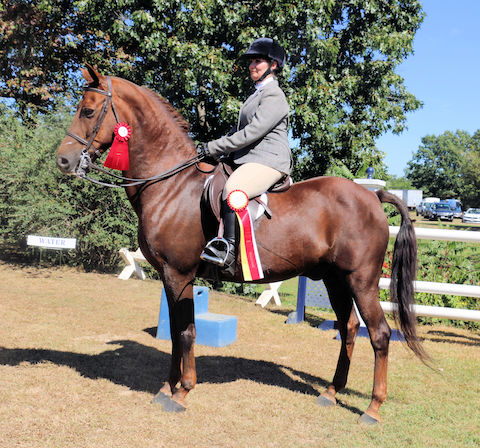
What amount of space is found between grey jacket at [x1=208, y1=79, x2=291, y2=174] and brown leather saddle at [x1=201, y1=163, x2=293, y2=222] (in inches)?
5.4

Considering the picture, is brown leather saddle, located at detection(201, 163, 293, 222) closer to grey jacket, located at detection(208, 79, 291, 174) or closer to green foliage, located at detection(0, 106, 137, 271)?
grey jacket, located at detection(208, 79, 291, 174)

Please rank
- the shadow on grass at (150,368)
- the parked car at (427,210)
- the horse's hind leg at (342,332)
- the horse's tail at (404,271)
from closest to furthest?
the horse's tail at (404,271)
the horse's hind leg at (342,332)
the shadow on grass at (150,368)
the parked car at (427,210)

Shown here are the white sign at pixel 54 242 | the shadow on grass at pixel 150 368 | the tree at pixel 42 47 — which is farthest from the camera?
the tree at pixel 42 47

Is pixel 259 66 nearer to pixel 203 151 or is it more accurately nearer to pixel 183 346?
pixel 203 151

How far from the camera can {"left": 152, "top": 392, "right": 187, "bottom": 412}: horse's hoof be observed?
4207 millimetres

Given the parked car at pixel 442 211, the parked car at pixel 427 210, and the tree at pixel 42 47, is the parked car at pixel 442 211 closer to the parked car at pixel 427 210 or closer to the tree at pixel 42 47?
the parked car at pixel 427 210

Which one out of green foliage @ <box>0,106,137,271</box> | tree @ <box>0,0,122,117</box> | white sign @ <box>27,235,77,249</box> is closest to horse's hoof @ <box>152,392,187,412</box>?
white sign @ <box>27,235,77,249</box>

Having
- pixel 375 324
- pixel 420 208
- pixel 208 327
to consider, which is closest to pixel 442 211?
pixel 420 208

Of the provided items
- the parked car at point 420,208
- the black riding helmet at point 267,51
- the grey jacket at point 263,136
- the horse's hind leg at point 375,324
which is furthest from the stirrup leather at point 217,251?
the parked car at point 420,208

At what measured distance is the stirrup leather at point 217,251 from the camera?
3.97 meters

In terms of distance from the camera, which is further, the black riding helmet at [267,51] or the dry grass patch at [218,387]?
the black riding helmet at [267,51]

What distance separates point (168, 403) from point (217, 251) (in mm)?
1560

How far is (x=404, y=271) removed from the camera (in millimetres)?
4625

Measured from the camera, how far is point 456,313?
6.86 meters
